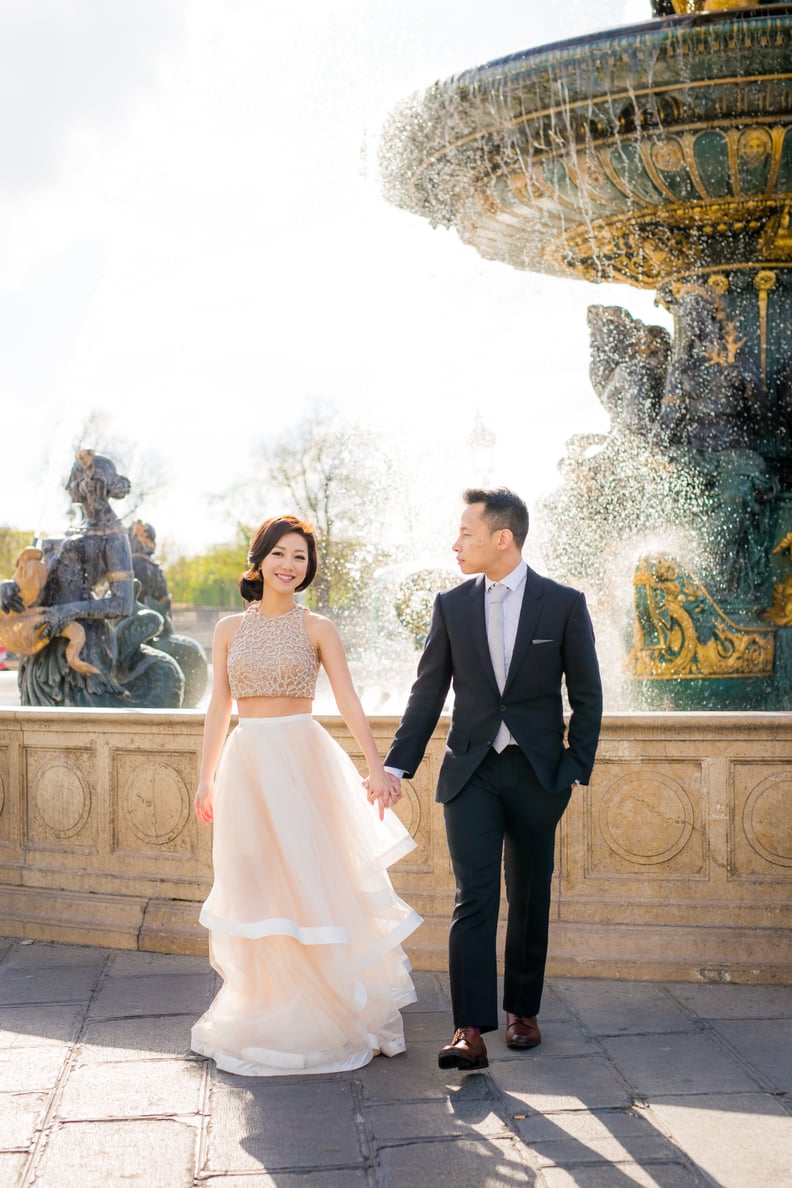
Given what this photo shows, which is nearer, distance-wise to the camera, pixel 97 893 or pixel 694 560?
pixel 97 893

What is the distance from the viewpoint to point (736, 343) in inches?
376

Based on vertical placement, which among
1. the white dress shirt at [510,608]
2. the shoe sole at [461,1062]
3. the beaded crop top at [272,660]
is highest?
the white dress shirt at [510,608]

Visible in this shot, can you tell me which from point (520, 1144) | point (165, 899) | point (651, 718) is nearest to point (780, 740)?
point (651, 718)

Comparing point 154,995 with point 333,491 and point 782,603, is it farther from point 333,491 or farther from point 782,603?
point 333,491

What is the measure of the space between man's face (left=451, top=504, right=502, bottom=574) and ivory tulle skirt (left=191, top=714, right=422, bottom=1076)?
814 millimetres

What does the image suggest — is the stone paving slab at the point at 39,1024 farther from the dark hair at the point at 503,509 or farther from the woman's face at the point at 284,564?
the dark hair at the point at 503,509

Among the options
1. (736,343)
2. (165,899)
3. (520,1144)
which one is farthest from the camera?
(736,343)

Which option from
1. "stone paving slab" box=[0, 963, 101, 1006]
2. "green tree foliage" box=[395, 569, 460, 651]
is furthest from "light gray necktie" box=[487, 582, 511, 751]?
"green tree foliage" box=[395, 569, 460, 651]

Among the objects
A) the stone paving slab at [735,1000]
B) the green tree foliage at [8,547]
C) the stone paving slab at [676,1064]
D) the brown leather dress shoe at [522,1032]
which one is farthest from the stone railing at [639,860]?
the green tree foliage at [8,547]

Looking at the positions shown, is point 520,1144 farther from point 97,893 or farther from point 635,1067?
point 97,893

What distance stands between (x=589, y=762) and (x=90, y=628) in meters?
4.69

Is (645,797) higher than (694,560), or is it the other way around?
(694,560)

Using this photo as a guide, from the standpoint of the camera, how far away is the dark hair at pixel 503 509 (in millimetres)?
4340

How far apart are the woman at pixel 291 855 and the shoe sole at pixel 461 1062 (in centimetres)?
24
